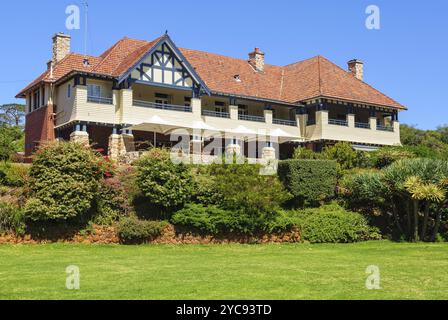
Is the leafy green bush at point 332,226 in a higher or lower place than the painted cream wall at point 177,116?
lower

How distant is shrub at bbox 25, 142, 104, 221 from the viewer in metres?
19.4

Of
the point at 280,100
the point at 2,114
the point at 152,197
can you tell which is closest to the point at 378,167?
the point at 280,100

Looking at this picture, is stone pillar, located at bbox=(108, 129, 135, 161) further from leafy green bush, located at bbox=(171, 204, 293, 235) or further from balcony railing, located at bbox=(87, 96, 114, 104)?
leafy green bush, located at bbox=(171, 204, 293, 235)

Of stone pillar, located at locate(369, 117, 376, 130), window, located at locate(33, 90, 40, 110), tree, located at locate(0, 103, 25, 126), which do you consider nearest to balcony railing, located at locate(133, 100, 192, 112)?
window, located at locate(33, 90, 40, 110)

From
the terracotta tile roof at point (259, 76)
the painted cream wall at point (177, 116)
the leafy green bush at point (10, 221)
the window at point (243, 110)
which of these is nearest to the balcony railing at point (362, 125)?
the painted cream wall at point (177, 116)

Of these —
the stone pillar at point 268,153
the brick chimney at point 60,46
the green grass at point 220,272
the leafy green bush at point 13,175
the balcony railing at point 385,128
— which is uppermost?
the brick chimney at point 60,46

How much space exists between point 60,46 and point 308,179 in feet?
57.9

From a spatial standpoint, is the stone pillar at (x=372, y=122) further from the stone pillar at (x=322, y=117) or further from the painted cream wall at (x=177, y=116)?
the stone pillar at (x=322, y=117)

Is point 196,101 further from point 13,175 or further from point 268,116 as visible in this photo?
point 13,175

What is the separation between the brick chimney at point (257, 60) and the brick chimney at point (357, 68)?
7057mm

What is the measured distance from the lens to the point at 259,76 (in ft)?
127

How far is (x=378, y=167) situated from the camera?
103 feet

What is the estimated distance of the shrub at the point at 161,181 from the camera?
21.3 m
